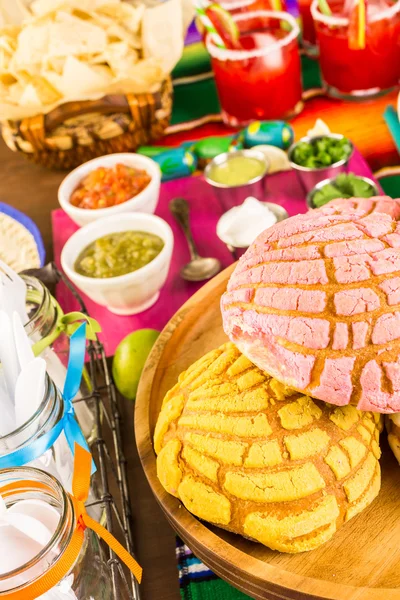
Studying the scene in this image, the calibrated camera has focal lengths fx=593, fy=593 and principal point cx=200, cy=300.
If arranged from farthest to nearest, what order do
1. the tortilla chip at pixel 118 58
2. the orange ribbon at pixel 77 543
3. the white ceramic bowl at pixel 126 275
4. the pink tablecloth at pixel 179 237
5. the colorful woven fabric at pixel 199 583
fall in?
the tortilla chip at pixel 118 58, the pink tablecloth at pixel 179 237, the white ceramic bowl at pixel 126 275, the colorful woven fabric at pixel 199 583, the orange ribbon at pixel 77 543

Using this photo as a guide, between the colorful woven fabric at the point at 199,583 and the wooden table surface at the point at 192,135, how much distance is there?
0.07 ft

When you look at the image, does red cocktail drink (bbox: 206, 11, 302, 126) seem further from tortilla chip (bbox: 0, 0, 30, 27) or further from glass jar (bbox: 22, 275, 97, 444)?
glass jar (bbox: 22, 275, 97, 444)

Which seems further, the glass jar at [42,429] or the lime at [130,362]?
the lime at [130,362]

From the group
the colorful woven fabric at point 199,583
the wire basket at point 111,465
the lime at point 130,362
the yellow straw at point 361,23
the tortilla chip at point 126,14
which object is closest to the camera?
the wire basket at point 111,465

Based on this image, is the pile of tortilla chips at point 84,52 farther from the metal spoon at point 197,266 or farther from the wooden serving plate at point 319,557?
the wooden serving plate at point 319,557

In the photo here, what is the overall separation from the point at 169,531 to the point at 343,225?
60 centimetres

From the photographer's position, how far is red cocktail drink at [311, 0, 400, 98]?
1.96 meters

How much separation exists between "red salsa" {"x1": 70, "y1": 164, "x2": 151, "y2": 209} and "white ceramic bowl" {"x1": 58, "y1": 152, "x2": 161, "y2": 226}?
0.02 m

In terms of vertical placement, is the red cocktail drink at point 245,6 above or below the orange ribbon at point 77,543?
above

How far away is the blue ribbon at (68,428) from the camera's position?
2.44 feet

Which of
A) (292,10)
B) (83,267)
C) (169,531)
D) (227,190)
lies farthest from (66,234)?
(292,10)

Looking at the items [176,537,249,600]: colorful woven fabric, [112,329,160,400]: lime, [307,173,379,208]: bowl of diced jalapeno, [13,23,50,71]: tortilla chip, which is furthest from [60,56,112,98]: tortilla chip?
[176,537,249,600]: colorful woven fabric

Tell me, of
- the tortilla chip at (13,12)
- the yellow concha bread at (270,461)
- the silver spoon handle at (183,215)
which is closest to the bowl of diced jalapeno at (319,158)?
the silver spoon handle at (183,215)

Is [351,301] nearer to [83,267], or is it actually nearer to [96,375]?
[96,375]
